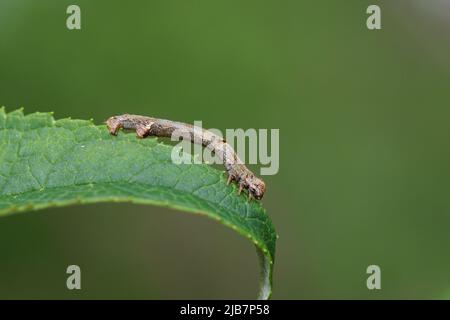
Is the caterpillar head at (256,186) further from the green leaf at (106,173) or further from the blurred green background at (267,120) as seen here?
the blurred green background at (267,120)

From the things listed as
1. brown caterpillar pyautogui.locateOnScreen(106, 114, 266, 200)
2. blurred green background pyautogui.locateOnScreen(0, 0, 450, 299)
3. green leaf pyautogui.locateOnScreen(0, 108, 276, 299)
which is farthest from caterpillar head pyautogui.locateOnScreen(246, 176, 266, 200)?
blurred green background pyautogui.locateOnScreen(0, 0, 450, 299)

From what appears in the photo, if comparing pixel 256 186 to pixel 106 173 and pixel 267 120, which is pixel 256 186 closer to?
pixel 106 173

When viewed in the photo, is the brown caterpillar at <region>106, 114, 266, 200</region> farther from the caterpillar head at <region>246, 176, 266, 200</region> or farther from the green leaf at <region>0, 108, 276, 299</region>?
the green leaf at <region>0, 108, 276, 299</region>

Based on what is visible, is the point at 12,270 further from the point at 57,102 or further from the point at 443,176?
the point at 443,176

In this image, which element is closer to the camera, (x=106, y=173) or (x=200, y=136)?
(x=106, y=173)

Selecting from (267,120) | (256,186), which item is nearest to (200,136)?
(256,186)

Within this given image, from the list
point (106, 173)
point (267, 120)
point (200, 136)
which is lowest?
point (106, 173)

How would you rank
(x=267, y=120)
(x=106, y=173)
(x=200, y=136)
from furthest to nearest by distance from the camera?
(x=267, y=120)
(x=200, y=136)
(x=106, y=173)
